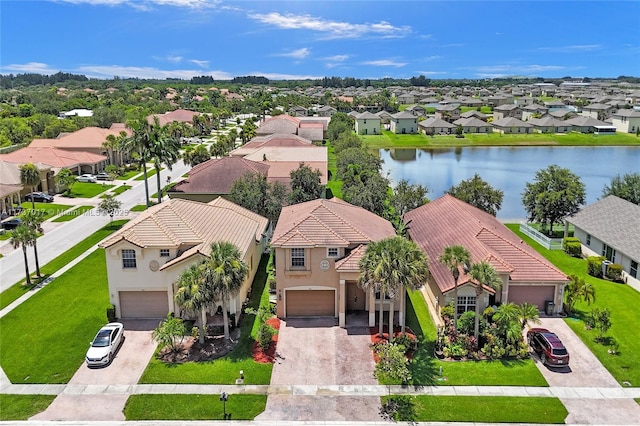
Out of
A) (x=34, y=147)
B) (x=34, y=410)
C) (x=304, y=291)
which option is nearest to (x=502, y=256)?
(x=304, y=291)

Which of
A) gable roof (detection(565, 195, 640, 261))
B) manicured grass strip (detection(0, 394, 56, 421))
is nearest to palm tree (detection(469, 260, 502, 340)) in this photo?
gable roof (detection(565, 195, 640, 261))

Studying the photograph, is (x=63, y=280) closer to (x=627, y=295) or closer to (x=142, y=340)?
(x=142, y=340)

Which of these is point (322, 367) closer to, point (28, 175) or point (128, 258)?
point (128, 258)

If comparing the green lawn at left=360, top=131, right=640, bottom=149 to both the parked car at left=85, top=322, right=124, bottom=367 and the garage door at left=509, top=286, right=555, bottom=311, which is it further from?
the parked car at left=85, top=322, right=124, bottom=367

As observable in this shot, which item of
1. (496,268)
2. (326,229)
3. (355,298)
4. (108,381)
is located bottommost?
(108,381)

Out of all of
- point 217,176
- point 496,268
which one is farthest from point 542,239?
point 217,176

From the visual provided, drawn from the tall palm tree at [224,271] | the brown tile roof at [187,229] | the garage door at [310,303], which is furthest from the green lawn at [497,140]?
the tall palm tree at [224,271]
